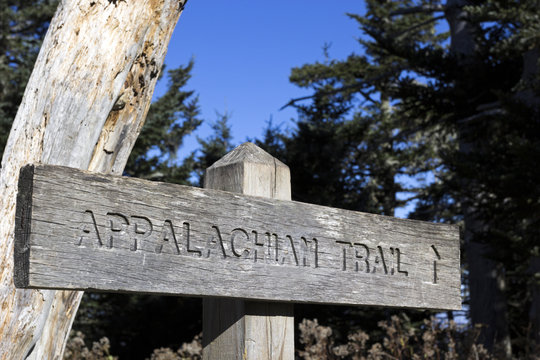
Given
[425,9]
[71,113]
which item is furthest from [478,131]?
[71,113]

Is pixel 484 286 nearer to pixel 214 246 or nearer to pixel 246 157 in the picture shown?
pixel 246 157

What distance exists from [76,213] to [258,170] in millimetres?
684

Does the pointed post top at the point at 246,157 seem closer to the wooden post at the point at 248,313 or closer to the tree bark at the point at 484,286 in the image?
the wooden post at the point at 248,313

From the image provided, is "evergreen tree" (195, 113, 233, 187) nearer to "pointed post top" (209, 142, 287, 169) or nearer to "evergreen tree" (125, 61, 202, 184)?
"evergreen tree" (125, 61, 202, 184)

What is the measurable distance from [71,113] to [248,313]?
5.81 ft

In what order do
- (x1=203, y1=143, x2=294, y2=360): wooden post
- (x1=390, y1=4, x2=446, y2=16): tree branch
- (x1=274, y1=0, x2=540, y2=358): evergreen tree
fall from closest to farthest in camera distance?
(x1=203, y1=143, x2=294, y2=360): wooden post < (x1=274, y1=0, x2=540, y2=358): evergreen tree < (x1=390, y1=4, x2=446, y2=16): tree branch

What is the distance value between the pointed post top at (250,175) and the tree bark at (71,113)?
4.51ft

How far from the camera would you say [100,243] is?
159 cm

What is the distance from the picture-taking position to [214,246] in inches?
69.2

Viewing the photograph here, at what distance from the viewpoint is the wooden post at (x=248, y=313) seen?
1936mm

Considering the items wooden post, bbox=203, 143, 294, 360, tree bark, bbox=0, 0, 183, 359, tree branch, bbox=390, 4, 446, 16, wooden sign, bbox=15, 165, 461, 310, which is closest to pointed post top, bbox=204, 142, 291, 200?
wooden post, bbox=203, 143, 294, 360

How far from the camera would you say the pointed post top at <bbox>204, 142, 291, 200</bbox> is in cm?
201

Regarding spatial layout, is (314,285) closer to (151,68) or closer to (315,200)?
(151,68)

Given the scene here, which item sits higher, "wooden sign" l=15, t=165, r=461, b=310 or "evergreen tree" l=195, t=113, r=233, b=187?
"evergreen tree" l=195, t=113, r=233, b=187
